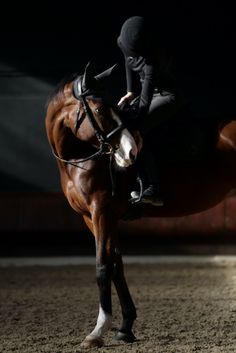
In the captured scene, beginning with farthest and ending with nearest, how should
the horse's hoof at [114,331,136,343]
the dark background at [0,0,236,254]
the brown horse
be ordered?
the dark background at [0,0,236,254] → the horse's hoof at [114,331,136,343] → the brown horse

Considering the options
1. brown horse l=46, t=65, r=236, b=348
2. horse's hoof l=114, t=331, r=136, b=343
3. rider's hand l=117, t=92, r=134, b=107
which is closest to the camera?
brown horse l=46, t=65, r=236, b=348

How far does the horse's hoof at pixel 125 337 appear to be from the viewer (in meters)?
4.82

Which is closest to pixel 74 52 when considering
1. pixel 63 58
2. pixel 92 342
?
pixel 63 58

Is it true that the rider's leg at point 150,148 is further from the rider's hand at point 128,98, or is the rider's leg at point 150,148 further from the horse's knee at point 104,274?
the horse's knee at point 104,274

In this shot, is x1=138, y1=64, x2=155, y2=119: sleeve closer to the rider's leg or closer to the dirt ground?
the rider's leg

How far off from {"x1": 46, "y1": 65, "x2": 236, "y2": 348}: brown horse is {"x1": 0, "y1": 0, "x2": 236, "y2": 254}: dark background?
142 inches

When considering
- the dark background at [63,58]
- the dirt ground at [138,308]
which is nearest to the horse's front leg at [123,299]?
the dirt ground at [138,308]

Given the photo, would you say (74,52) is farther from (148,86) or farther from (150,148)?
(148,86)

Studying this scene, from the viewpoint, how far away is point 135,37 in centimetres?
470

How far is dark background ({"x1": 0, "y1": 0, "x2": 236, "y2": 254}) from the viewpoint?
875 cm

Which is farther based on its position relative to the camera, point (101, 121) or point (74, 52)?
point (74, 52)

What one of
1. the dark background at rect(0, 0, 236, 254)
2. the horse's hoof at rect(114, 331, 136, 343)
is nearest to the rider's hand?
the horse's hoof at rect(114, 331, 136, 343)

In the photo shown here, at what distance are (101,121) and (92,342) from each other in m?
1.27

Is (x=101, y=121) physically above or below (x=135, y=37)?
below
